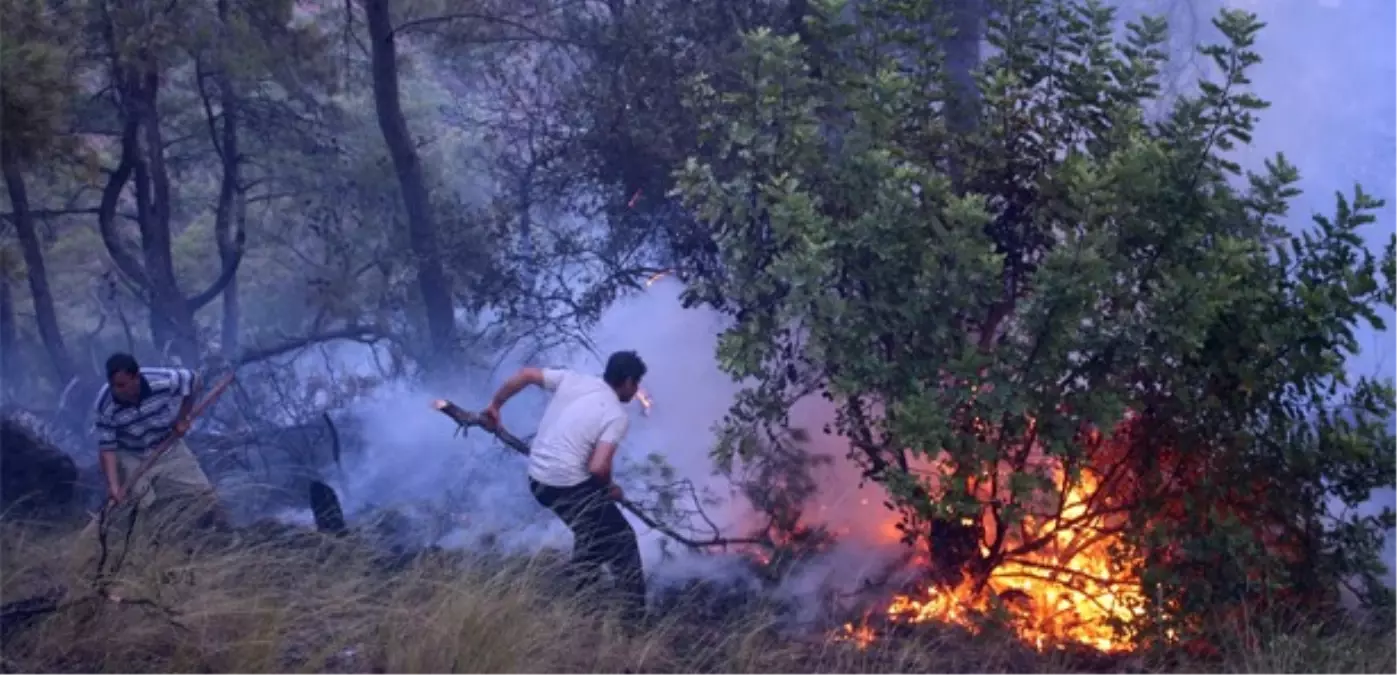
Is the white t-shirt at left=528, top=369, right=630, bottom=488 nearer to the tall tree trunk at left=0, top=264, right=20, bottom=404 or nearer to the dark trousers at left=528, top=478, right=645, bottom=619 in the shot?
the dark trousers at left=528, top=478, right=645, bottom=619

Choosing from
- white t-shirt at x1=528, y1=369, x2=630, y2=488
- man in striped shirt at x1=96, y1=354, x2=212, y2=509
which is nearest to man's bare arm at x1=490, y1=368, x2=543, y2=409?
white t-shirt at x1=528, y1=369, x2=630, y2=488

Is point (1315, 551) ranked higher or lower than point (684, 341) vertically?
lower

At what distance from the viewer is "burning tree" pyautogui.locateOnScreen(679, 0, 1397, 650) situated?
584 centimetres

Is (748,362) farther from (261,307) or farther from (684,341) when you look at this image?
(261,307)

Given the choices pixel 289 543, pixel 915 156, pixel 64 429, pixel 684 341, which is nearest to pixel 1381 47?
pixel 684 341

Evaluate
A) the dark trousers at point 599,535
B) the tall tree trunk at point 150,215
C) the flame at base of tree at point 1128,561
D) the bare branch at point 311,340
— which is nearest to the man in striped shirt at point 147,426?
the dark trousers at point 599,535

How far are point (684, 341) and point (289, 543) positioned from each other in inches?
169

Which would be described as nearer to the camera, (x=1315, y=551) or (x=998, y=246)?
(x=1315, y=551)

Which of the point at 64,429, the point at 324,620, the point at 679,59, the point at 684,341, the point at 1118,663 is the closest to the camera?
the point at 324,620

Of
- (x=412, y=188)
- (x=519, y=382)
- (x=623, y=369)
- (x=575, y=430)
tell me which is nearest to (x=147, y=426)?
(x=519, y=382)

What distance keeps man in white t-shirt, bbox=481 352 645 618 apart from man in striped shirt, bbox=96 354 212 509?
231cm

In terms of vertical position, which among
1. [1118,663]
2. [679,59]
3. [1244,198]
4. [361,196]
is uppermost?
[361,196]

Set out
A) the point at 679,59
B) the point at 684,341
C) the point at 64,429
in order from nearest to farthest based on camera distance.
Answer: the point at 679,59
the point at 684,341
the point at 64,429

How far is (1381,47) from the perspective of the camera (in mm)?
13312
